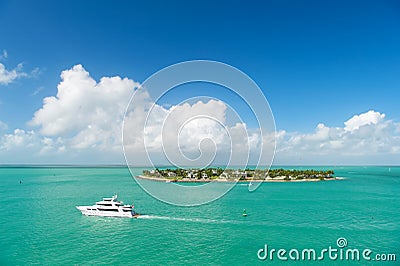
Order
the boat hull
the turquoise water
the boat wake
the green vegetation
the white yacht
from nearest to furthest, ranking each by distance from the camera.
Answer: the turquoise water < the boat wake < the boat hull < the white yacht < the green vegetation

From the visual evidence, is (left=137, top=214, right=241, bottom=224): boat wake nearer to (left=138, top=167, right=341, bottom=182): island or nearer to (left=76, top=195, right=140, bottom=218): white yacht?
(left=76, top=195, right=140, bottom=218): white yacht

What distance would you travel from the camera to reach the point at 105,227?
24.4 meters

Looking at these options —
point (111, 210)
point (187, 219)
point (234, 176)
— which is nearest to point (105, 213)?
point (111, 210)

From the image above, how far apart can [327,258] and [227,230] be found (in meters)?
8.59

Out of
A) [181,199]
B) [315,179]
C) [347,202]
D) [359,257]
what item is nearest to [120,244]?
[359,257]

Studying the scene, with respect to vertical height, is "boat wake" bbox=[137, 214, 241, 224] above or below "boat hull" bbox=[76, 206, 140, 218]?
below

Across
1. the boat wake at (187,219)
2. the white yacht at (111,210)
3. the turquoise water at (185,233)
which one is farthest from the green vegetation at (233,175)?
the white yacht at (111,210)

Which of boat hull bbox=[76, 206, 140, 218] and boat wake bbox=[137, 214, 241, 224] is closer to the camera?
boat wake bbox=[137, 214, 241, 224]

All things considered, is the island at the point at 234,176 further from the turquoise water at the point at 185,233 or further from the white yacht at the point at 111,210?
the white yacht at the point at 111,210

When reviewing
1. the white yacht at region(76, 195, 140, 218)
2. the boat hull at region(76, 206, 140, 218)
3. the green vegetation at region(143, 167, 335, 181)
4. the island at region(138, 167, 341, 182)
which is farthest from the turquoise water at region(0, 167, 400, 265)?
the green vegetation at region(143, 167, 335, 181)

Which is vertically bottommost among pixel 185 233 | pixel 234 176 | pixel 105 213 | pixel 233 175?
pixel 185 233

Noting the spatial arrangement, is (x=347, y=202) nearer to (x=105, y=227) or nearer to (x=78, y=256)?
(x=105, y=227)

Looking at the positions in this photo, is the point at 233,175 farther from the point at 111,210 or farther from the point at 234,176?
the point at 111,210

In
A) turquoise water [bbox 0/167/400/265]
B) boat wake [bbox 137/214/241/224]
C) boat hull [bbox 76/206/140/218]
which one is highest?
boat hull [bbox 76/206/140/218]
